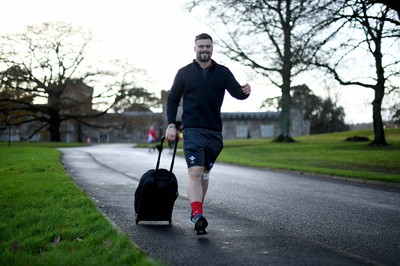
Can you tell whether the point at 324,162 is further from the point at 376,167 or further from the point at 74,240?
the point at 74,240

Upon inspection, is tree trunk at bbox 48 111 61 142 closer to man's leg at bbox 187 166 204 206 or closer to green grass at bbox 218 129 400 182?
green grass at bbox 218 129 400 182

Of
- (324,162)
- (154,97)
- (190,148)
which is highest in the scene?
(154,97)

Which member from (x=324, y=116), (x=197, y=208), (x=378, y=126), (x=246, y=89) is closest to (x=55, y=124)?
(x=378, y=126)

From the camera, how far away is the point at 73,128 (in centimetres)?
7081

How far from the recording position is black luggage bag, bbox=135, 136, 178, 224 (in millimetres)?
5078

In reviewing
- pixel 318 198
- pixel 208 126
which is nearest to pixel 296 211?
pixel 318 198

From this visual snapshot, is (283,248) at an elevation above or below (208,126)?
below

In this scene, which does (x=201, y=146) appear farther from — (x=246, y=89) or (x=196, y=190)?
(x=246, y=89)

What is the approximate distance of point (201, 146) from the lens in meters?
4.84

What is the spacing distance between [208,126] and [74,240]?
6.06ft

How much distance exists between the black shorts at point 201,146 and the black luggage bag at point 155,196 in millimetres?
272

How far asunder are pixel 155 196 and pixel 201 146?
81cm

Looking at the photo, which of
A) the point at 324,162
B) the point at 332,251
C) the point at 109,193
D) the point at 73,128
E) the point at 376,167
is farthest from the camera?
the point at 73,128

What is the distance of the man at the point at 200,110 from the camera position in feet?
15.9
